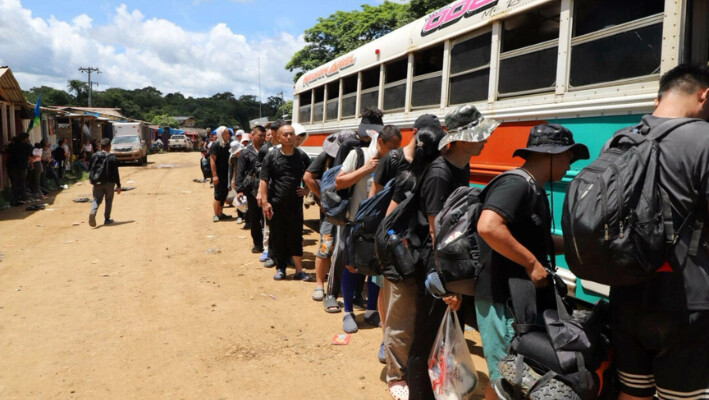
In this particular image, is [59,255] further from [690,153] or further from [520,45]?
[690,153]

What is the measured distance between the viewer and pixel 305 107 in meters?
10.0

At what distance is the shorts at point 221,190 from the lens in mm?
9398

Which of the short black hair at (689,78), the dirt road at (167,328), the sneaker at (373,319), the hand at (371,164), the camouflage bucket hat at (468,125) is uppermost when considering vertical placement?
the short black hair at (689,78)

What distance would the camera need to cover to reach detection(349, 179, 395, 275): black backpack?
3.24 meters

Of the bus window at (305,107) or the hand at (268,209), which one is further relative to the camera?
the bus window at (305,107)

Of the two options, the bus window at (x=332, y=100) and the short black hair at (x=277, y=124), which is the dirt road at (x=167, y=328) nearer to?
the short black hair at (x=277, y=124)

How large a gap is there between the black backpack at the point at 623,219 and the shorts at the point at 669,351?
20 cm

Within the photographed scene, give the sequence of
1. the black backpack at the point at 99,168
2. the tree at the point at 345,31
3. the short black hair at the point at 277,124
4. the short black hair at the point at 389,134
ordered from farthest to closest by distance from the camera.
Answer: the tree at the point at 345,31 → the black backpack at the point at 99,168 → the short black hair at the point at 277,124 → the short black hair at the point at 389,134

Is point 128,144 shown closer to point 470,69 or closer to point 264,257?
point 264,257

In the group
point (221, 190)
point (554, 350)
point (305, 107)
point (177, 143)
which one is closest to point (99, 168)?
point (221, 190)

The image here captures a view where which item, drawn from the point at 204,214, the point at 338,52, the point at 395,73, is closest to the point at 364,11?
the point at 338,52

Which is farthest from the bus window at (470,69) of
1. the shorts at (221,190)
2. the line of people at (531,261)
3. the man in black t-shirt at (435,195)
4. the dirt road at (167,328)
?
the shorts at (221,190)

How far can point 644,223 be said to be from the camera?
1.69 metres

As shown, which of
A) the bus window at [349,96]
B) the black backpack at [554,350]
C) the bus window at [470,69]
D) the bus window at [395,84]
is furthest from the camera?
the bus window at [349,96]
